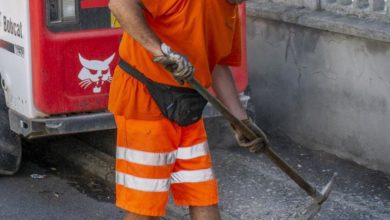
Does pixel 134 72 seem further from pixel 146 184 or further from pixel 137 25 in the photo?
pixel 146 184

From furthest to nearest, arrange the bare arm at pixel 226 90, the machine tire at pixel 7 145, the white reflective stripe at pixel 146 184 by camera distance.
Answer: the machine tire at pixel 7 145
the bare arm at pixel 226 90
the white reflective stripe at pixel 146 184

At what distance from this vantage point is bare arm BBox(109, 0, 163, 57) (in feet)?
12.8

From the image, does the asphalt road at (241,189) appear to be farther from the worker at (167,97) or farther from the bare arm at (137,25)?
the bare arm at (137,25)

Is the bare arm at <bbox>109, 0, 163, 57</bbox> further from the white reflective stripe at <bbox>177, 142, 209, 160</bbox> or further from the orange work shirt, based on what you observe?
the white reflective stripe at <bbox>177, 142, 209, 160</bbox>

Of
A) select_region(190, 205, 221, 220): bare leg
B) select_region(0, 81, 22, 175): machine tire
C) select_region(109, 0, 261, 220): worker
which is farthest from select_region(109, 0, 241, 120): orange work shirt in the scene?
select_region(0, 81, 22, 175): machine tire

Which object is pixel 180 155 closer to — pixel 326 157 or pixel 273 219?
pixel 273 219

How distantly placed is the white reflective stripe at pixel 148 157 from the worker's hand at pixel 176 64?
19.1 inches

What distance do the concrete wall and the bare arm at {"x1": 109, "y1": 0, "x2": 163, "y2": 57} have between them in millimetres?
2569

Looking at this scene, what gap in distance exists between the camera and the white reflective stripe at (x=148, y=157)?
13.9 feet

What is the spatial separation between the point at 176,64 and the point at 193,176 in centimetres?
69

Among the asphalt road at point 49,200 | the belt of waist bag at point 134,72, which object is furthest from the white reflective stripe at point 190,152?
the asphalt road at point 49,200

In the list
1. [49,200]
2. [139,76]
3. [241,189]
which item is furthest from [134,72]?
[49,200]

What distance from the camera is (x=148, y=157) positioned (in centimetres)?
423

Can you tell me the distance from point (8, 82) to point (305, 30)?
7.02ft
